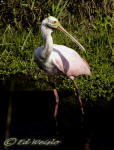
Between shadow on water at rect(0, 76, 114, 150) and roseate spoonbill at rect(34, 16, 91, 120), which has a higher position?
roseate spoonbill at rect(34, 16, 91, 120)

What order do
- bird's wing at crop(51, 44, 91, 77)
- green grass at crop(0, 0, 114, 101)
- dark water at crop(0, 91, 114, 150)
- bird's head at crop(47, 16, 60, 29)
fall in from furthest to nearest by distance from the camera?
green grass at crop(0, 0, 114, 101) → bird's wing at crop(51, 44, 91, 77) → bird's head at crop(47, 16, 60, 29) → dark water at crop(0, 91, 114, 150)

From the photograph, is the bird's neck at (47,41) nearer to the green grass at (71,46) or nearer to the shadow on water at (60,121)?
the shadow on water at (60,121)

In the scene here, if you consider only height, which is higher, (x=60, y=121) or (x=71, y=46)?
(x=71, y=46)

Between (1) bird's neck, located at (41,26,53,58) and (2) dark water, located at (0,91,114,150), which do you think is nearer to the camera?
(2) dark water, located at (0,91,114,150)

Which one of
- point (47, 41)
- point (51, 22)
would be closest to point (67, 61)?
point (47, 41)

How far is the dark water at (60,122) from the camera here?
460 centimetres

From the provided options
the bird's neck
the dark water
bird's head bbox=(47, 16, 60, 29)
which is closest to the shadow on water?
the dark water

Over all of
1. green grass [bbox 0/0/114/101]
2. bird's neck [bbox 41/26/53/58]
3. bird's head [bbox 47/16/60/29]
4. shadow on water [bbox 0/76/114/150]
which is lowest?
shadow on water [bbox 0/76/114/150]

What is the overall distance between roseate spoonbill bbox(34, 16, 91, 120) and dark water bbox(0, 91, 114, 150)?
0.17m

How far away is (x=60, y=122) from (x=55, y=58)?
87cm

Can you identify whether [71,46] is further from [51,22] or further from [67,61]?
[51,22]

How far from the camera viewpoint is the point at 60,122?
5.27 metres

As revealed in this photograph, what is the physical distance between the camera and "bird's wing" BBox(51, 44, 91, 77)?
218 inches

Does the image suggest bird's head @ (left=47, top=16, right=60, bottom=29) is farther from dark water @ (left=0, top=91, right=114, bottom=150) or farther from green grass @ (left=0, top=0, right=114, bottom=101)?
green grass @ (left=0, top=0, right=114, bottom=101)
